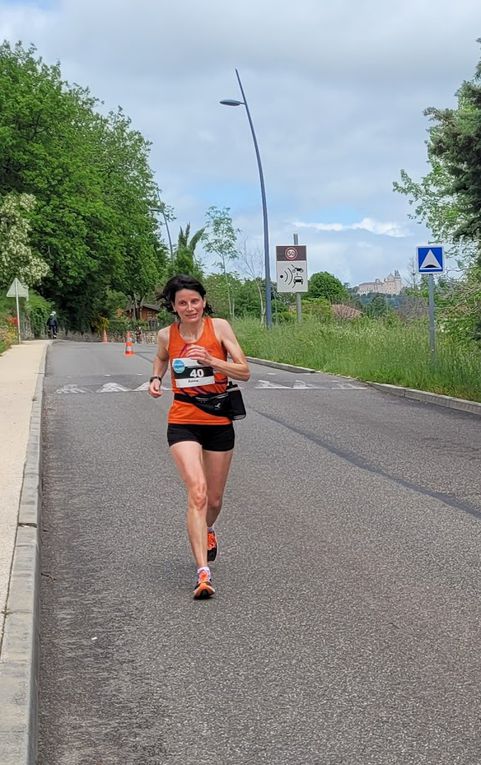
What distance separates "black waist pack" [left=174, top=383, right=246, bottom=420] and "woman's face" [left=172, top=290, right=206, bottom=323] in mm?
432

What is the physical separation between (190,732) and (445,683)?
1.12 m

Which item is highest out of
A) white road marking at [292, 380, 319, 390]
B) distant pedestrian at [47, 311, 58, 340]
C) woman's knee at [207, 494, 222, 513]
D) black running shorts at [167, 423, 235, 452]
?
black running shorts at [167, 423, 235, 452]

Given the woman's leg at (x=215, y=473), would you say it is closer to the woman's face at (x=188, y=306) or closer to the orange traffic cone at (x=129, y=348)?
the woman's face at (x=188, y=306)

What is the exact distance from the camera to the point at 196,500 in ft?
19.4

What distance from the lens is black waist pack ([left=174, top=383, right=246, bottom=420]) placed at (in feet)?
19.9

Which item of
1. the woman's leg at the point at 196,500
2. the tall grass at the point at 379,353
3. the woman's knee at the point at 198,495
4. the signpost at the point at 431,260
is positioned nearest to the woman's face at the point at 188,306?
the woman's leg at the point at 196,500

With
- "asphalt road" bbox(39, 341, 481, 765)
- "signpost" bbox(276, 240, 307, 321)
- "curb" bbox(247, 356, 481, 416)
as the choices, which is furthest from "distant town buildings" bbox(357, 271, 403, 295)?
"asphalt road" bbox(39, 341, 481, 765)

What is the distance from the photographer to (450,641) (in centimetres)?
505

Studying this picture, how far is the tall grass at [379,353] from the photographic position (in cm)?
1992

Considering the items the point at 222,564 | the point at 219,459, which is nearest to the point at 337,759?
the point at 219,459

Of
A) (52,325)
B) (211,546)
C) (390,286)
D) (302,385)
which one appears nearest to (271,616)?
(211,546)

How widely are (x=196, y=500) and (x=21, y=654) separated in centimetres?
156

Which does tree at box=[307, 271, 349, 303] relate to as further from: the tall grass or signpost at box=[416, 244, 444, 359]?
signpost at box=[416, 244, 444, 359]

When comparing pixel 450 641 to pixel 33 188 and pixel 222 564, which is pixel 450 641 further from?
pixel 33 188
